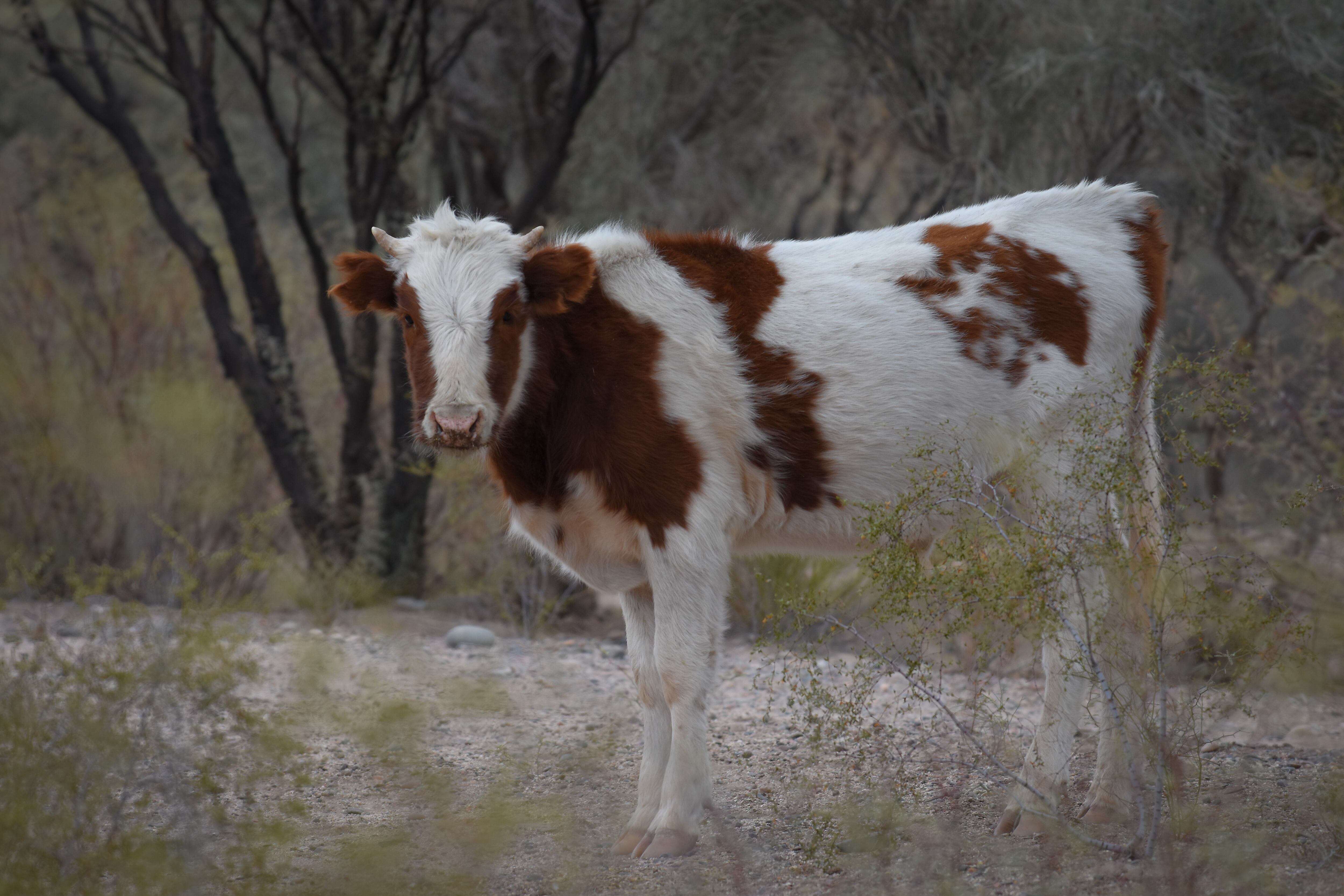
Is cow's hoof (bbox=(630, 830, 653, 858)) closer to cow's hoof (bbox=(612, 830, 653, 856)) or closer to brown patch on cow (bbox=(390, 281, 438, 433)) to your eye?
cow's hoof (bbox=(612, 830, 653, 856))

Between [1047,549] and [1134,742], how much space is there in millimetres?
886

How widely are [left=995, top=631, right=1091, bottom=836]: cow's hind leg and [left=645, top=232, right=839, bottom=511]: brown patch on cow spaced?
1046 mm

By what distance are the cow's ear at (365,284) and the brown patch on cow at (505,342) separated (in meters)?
0.53

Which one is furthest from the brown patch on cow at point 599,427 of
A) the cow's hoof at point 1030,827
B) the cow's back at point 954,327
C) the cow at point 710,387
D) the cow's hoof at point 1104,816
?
the cow's hoof at point 1104,816

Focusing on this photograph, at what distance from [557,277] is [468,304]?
1.15 feet

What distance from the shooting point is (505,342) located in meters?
4.59

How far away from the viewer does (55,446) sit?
9.55 metres

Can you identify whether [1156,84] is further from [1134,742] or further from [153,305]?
[153,305]

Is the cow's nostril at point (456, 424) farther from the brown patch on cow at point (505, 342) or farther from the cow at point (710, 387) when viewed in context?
the brown patch on cow at point (505, 342)

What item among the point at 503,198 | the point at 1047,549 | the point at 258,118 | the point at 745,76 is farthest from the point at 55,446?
the point at 258,118

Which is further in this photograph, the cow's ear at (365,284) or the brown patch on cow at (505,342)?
the cow's ear at (365,284)

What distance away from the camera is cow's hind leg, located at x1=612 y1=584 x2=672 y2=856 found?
15.8ft

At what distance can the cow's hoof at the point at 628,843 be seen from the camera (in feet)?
15.3

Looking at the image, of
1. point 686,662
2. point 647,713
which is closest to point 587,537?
point 686,662
